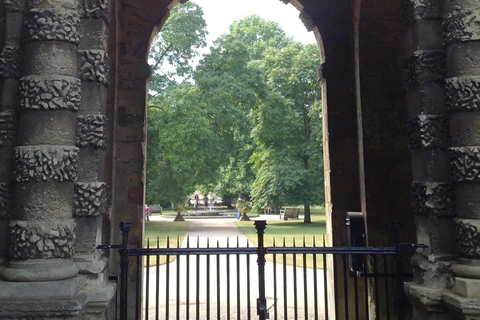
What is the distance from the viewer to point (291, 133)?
20922 mm

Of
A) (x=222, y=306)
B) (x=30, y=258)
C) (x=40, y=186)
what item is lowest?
(x=222, y=306)

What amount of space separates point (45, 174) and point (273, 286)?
16.6 feet

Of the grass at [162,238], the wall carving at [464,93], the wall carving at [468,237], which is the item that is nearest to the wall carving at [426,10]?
the wall carving at [464,93]

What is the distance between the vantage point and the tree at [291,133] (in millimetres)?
20438

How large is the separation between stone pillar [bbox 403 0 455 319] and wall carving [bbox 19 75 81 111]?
3.52 m

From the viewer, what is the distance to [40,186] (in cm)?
360

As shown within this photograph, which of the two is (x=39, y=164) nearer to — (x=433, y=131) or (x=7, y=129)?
(x=7, y=129)

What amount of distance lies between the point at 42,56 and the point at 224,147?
54.0 ft

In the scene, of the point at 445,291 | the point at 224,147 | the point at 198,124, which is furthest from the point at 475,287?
the point at 224,147

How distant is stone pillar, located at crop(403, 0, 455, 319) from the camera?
3773mm

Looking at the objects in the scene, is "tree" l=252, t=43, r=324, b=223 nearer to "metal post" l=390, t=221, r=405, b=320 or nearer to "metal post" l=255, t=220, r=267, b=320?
"metal post" l=390, t=221, r=405, b=320

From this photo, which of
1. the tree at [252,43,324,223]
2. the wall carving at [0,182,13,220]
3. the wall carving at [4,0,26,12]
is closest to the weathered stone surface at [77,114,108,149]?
the wall carving at [0,182,13,220]

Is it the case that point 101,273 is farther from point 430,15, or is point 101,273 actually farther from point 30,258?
point 430,15

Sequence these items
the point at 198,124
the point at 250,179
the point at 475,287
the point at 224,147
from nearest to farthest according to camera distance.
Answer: the point at 475,287
the point at 198,124
the point at 224,147
the point at 250,179
